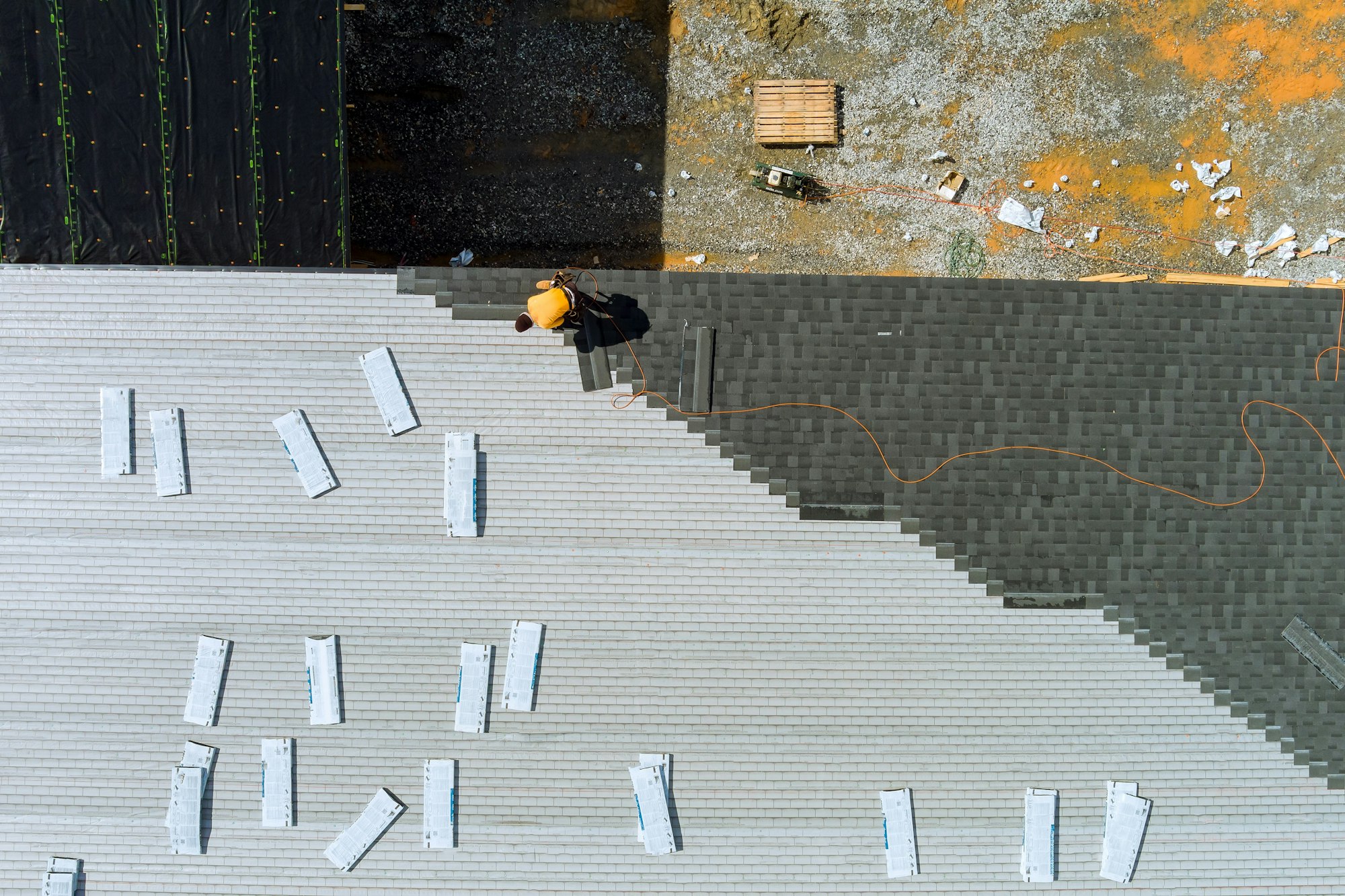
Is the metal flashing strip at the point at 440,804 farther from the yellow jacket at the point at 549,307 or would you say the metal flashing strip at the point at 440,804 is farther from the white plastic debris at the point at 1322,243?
the white plastic debris at the point at 1322,243

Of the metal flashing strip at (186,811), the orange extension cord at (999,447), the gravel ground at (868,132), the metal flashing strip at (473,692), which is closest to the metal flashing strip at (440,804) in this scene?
the metal flashing strip at (473,692)

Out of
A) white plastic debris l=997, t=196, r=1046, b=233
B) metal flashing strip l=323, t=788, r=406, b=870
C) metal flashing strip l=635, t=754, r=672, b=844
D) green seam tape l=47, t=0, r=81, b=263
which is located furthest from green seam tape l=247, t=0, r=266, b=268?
white plastic debris l=997, t=196, r=1046, b=233

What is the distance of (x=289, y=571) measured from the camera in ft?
28.9

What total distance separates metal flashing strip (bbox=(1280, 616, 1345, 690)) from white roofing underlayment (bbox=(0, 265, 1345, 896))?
2174mm

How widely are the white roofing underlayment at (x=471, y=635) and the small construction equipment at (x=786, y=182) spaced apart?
5.26 m

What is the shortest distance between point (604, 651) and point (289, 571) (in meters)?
3.88

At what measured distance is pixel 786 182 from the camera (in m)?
12.0

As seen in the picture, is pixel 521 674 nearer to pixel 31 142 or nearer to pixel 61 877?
pixel 61 877

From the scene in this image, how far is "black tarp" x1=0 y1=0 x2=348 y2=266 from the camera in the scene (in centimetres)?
930

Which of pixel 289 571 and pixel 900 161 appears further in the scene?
pixel 900 161

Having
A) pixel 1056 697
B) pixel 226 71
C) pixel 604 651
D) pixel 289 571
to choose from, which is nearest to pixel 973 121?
pixel 1056 697

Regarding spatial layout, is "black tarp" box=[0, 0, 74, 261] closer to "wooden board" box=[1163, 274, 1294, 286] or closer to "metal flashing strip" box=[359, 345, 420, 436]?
"metal flashing strip" box=[359, 345, 420, 436]

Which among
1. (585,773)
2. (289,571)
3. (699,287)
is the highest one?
(699,287)

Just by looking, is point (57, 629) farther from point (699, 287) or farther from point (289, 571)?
point (699, 287)
